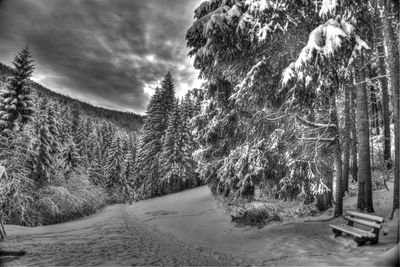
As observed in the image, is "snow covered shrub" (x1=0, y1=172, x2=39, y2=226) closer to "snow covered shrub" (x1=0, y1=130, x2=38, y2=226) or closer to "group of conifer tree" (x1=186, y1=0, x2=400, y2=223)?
"snow covered shrub" (x1=0, y1=130, x2=38, y2=226)

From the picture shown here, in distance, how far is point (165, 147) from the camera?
32.9 metres

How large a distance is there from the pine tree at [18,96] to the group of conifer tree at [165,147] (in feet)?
54.1

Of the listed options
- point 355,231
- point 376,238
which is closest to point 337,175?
point 355,231

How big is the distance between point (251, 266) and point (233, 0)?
24.8ft

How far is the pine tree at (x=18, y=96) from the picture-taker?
60.7ft

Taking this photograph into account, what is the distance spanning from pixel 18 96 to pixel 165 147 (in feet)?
57.4

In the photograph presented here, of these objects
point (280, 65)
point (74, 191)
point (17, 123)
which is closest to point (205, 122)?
point (280, 65)

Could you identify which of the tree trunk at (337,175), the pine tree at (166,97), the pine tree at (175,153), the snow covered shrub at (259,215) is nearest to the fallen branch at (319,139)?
the tree trunk at (337,175)

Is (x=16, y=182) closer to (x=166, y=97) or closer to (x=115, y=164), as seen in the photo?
(x=166, y=97)

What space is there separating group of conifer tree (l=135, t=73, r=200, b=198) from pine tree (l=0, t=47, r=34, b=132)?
16494 mm

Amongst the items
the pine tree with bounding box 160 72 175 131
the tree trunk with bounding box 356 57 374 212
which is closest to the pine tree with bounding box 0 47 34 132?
the pine tree with bounding box 160 72 175 131

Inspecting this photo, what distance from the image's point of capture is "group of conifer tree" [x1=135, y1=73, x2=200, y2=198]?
3259cm

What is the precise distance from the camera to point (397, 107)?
699cm

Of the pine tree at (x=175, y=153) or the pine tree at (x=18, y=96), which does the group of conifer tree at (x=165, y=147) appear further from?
the pine tree at (x=18, y=96)
